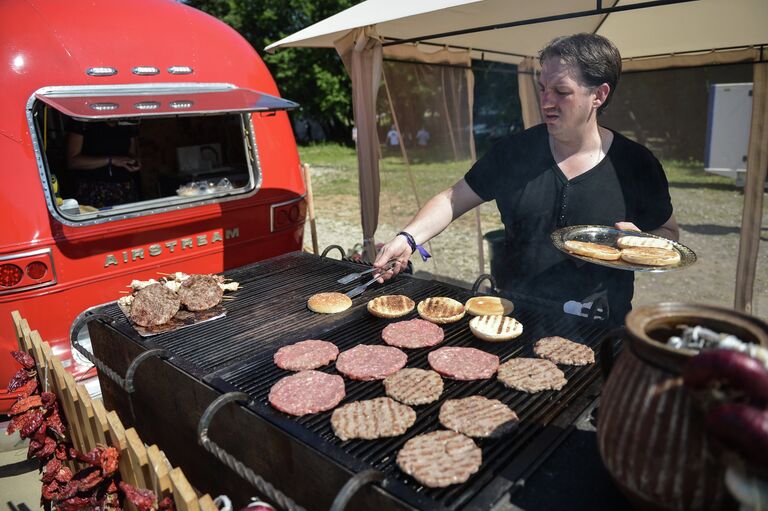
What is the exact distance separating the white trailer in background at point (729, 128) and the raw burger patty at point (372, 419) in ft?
51.3

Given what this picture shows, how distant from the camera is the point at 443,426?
1.95m

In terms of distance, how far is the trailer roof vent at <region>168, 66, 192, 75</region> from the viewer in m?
4.42

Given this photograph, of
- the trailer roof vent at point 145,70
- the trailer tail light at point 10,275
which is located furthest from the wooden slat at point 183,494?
the trailer roof vent at point 145,70

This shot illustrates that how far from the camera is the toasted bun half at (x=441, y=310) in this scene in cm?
282

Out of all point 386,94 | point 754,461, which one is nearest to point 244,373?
point 754,461

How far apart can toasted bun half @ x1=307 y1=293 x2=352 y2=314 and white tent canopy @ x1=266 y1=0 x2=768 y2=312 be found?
2.19m

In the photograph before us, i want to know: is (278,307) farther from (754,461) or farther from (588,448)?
(754,461)

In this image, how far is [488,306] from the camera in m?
2.89

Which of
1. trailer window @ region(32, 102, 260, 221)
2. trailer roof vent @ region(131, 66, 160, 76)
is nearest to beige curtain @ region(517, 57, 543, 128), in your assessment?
trailer window @ region(32, 102, 260, 221)

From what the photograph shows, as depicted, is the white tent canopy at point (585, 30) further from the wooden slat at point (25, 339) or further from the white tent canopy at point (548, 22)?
the wooden slat at point (25, 339)

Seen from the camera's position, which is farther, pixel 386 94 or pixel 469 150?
pixel 469 150

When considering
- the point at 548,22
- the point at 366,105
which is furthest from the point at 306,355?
the point at 548,22

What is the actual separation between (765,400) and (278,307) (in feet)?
8.78

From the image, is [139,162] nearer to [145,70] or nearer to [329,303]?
[145,70]
